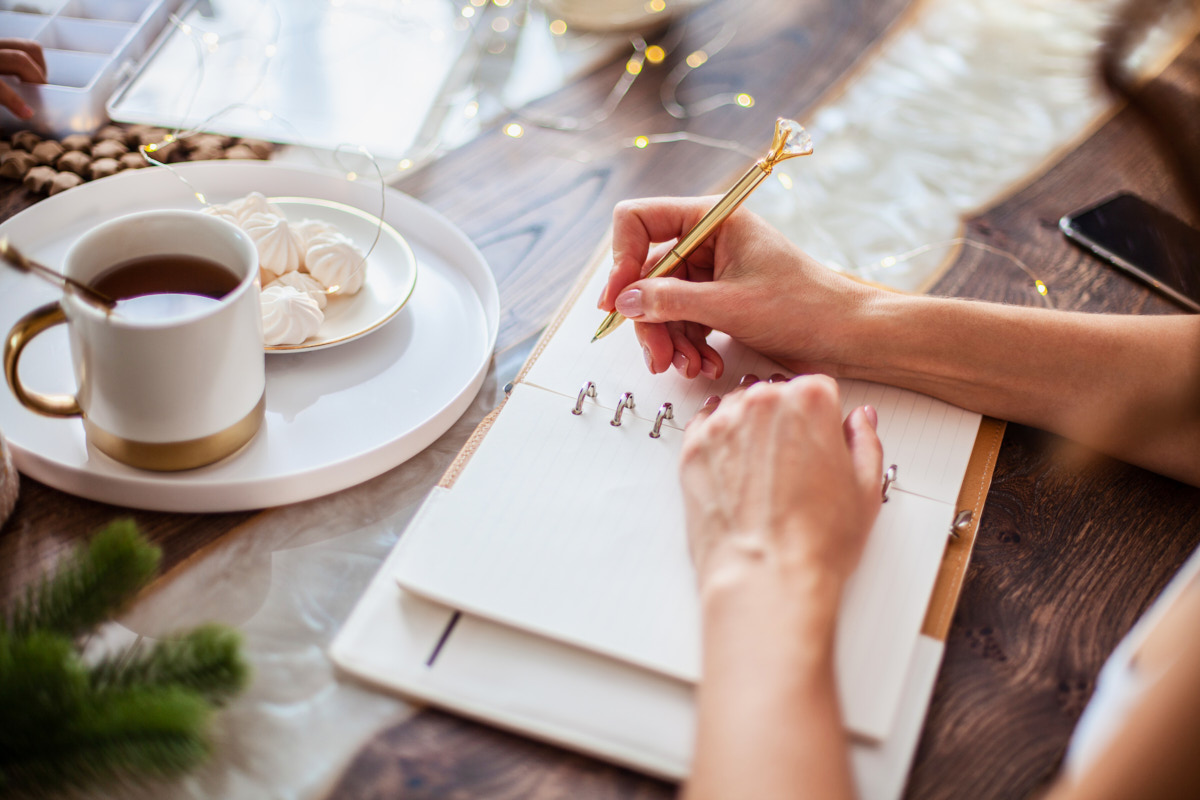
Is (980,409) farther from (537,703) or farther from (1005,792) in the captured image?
(537,703)

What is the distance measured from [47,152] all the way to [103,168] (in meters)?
0.07

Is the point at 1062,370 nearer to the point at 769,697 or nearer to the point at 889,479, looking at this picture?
the point at 889,479

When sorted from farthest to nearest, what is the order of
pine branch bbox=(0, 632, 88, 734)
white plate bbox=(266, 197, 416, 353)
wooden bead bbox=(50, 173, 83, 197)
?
wooden bead bbox=(50, 173, 83, 197) < white plate bbox=(266, 197, 416, 353) < pine branch bbox=(0, 632, 88, 734)

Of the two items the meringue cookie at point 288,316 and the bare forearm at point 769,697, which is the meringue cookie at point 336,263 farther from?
the bare forearm at point 769,697

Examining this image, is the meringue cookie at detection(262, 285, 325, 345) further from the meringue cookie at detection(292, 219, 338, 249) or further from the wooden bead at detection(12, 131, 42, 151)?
the wooden bead at detection(12, 131, 42, 151)

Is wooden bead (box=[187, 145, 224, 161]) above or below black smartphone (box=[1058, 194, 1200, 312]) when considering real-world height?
below

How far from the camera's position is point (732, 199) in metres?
0.74

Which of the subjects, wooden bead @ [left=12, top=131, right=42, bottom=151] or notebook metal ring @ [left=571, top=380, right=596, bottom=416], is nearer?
notebook metal ring @ [left=571, top=380, right=596, bottom=416]

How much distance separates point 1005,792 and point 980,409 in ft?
1.16

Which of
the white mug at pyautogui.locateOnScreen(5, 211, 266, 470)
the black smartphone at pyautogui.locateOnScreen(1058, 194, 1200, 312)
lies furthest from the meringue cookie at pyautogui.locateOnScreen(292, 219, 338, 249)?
the black smartphone at pyautogui.locateOnScreen(1058, 194, 1200, 312)

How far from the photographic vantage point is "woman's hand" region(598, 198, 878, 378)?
2.51 feet

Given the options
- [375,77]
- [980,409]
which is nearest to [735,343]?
[980,409]

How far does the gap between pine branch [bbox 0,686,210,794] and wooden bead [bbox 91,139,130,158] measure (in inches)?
26.9

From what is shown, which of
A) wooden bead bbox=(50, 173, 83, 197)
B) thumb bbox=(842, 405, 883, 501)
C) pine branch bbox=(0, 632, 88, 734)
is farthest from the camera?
wooden bead bbox=(50, 173, 83, 197)
